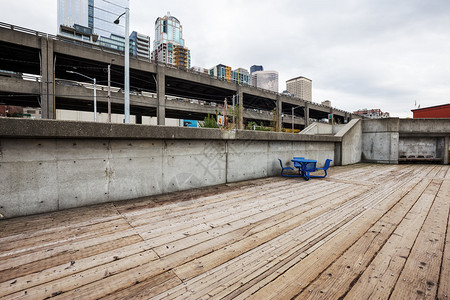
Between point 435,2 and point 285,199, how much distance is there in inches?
387

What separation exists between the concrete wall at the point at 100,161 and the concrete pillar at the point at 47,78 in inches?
1026

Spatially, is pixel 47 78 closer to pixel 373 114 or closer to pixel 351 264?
pixel 351 264

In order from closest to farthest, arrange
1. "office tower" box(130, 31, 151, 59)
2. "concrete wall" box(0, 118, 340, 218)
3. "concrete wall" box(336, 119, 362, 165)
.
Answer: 1. "concrete wall" box(0, 118, 340, 218)
2. "concrete wall" box(336, 119, 362, 165)
3. "office tower" box(130, 31, 151, 59)

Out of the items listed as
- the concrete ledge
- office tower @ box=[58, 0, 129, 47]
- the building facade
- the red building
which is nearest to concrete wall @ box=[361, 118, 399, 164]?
the red building

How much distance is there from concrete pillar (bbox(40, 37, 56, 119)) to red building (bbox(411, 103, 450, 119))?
40.0 meters

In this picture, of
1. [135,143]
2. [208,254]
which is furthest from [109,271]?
[135,143]

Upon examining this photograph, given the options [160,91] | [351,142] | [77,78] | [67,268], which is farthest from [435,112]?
[77,78]

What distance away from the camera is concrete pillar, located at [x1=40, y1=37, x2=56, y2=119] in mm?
22336

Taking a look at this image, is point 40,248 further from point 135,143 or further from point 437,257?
point 437,257

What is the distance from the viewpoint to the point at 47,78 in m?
22.7

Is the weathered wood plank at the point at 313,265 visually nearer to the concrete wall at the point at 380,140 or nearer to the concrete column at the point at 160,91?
the concrete wall at the point at 380,140

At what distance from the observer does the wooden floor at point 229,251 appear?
182 centimetres

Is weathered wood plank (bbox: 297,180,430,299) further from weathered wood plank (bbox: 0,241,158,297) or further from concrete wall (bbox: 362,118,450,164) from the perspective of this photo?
concrete wall (bbox: 362,118,450,164)

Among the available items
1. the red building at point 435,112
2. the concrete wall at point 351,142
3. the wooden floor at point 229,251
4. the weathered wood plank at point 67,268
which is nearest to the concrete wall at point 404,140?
the concrete wall at point 351,142
